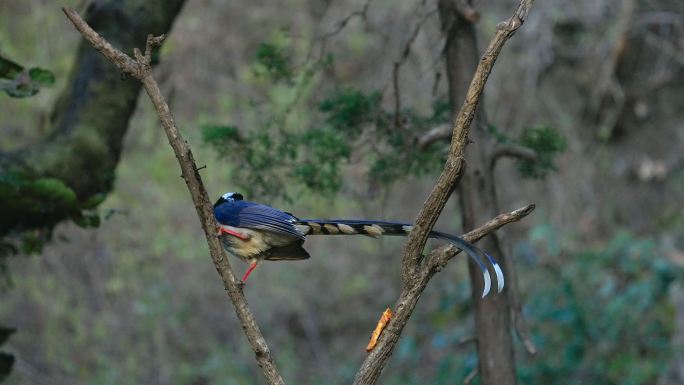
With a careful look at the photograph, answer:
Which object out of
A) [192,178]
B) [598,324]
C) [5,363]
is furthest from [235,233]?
[598,324]

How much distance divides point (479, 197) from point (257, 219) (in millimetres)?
1334

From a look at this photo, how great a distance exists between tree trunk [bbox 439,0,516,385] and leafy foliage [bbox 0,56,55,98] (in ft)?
5.60

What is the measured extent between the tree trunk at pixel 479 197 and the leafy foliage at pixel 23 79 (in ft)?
5.60

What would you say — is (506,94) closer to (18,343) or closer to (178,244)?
(178,244)

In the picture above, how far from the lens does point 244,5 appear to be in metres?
10.1

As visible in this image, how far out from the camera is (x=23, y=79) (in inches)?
155

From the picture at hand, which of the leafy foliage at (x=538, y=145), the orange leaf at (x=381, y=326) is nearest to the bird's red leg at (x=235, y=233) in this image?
the orange leaf at (x=381, y=326)

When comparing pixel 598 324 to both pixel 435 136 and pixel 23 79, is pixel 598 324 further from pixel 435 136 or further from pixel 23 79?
pixel 23 79

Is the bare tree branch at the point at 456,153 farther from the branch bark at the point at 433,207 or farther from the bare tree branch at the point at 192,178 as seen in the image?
the bare tree branch at the point at 192,178

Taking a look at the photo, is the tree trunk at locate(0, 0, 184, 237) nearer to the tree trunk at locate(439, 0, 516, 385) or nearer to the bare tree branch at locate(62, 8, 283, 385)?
the tree trunk at locate(439, 0, 516, 385)

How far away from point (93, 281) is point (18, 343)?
0.89 meters

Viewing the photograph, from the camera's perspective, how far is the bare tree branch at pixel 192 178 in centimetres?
260

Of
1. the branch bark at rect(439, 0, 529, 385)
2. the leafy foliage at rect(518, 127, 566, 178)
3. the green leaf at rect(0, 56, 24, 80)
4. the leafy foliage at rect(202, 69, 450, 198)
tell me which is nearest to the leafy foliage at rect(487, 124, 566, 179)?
the leafy foliage at rect(518, 127, 566, 178)

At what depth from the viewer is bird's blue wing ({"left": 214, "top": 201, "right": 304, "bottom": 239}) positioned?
3.04 meters
